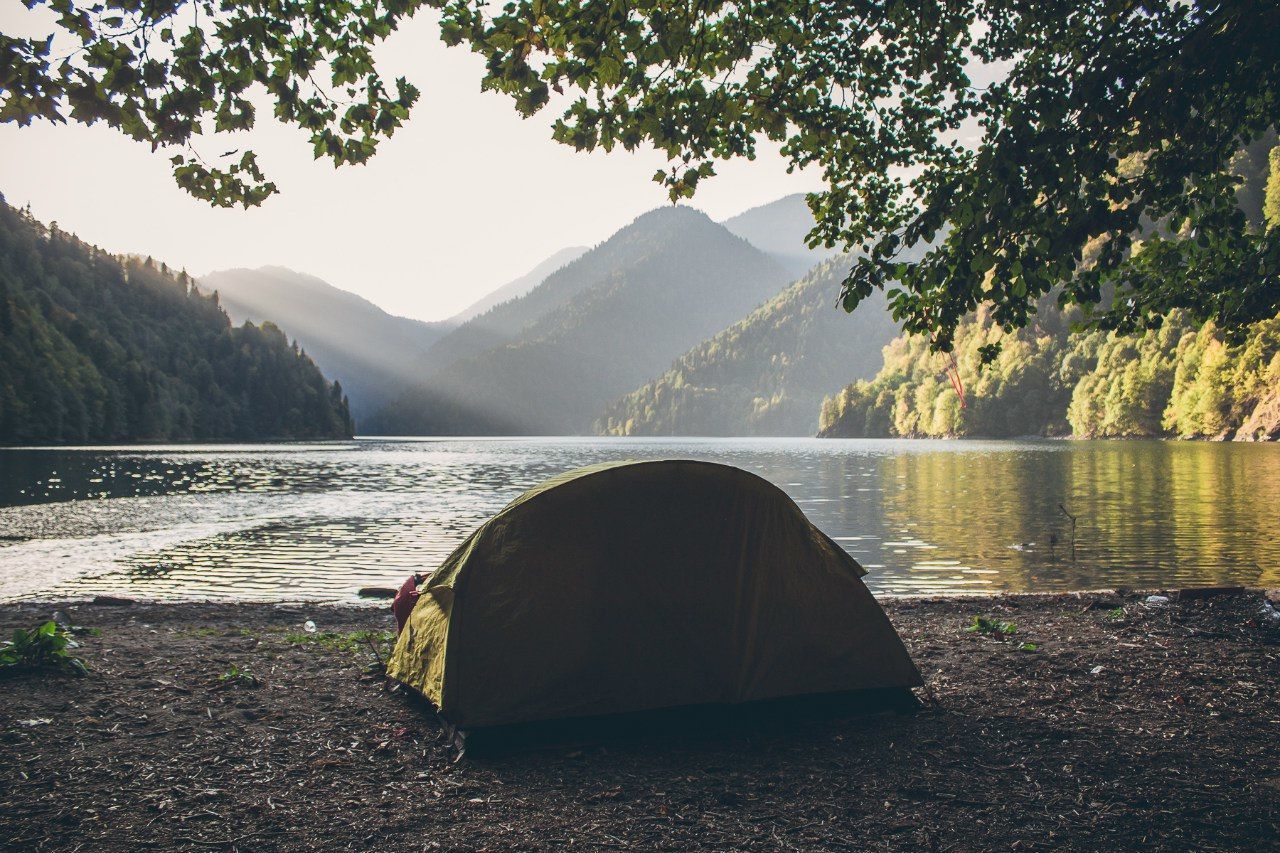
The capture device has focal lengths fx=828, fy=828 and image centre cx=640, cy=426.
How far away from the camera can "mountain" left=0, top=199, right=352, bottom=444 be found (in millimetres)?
115000

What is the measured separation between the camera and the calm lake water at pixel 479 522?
19.4 m

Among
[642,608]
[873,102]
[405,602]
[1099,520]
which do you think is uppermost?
[873,102]

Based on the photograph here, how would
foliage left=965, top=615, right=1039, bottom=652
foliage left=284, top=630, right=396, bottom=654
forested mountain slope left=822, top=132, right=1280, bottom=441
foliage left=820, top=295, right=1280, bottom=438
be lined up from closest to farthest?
foliage left=284, top=630, right=396, bottom=654 < foliage left=965, top=615, right=1039, bottom=652 < forested mountain slope left=822, top=132, right=1280, bottom=441 < foliage left=820, top=295, right=1280, bottom=438

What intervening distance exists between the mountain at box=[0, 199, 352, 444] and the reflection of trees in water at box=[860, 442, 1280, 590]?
384 ft

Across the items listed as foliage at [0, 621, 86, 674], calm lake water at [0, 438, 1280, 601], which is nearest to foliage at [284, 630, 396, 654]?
foliage at [0, 621, 86, 674]

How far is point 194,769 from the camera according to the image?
6871mm

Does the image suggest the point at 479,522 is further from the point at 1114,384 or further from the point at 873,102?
the point at 1114,384

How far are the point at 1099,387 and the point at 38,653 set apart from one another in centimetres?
13589

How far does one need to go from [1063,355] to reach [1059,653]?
16343 cm

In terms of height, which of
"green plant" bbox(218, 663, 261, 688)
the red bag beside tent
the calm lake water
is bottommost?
the calm lake water

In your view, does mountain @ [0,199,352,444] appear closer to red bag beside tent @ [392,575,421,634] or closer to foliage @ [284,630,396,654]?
foliage @ [284,630,396,654]

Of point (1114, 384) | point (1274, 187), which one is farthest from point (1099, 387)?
point (1274, 187)

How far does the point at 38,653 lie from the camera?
9.55m

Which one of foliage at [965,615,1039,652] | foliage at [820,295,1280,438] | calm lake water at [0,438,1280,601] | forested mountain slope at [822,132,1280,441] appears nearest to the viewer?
foliage at [965,615,1039,652]
